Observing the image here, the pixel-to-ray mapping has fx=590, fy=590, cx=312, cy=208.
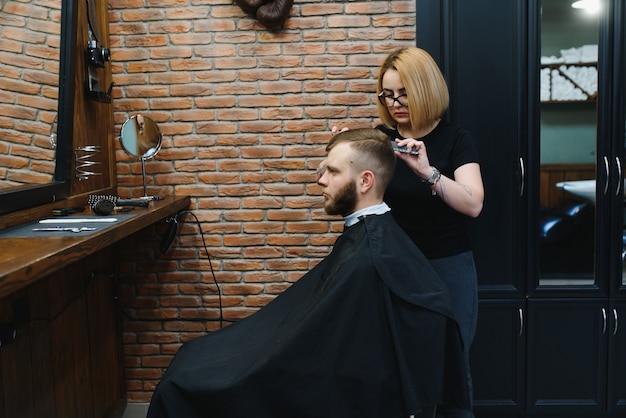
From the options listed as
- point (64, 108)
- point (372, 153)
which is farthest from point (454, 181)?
point (64, 108)

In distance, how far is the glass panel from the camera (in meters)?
2.70

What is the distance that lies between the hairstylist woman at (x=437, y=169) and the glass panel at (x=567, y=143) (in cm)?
75

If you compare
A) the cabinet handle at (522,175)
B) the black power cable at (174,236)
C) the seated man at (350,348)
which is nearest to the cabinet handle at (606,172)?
the cabinet handle at (522,175)

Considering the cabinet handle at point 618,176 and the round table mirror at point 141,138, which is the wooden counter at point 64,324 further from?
the cabinet handle at point 618,176

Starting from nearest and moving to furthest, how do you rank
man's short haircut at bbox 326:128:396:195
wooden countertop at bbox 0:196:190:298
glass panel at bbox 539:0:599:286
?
wooden countertop at bbox 0:196:190:298, man's short haircut at bbox 326:128:396:195, glass panel at bbox 539:0:599:286

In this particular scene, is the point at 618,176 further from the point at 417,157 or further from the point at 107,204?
the point at 107,204

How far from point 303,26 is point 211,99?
0.57 m

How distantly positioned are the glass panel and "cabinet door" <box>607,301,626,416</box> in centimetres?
19

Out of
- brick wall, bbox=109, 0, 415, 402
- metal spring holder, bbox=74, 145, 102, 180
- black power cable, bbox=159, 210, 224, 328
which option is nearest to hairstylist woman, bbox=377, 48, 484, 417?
brick wall, bbox=109, 0, 415, 402

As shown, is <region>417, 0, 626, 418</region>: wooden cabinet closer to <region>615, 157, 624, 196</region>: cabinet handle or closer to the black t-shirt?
<region>615, 157, 624, 196</region>: cabinet handle

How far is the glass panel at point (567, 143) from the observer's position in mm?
2697

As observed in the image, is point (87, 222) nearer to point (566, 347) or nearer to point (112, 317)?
point (112, 317)

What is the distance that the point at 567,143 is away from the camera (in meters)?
2.74

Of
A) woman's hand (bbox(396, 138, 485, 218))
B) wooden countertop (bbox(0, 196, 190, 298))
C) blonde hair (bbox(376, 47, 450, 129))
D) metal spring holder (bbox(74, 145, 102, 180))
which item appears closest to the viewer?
wooden countertop (bbox(0, 196, 190, 298))
